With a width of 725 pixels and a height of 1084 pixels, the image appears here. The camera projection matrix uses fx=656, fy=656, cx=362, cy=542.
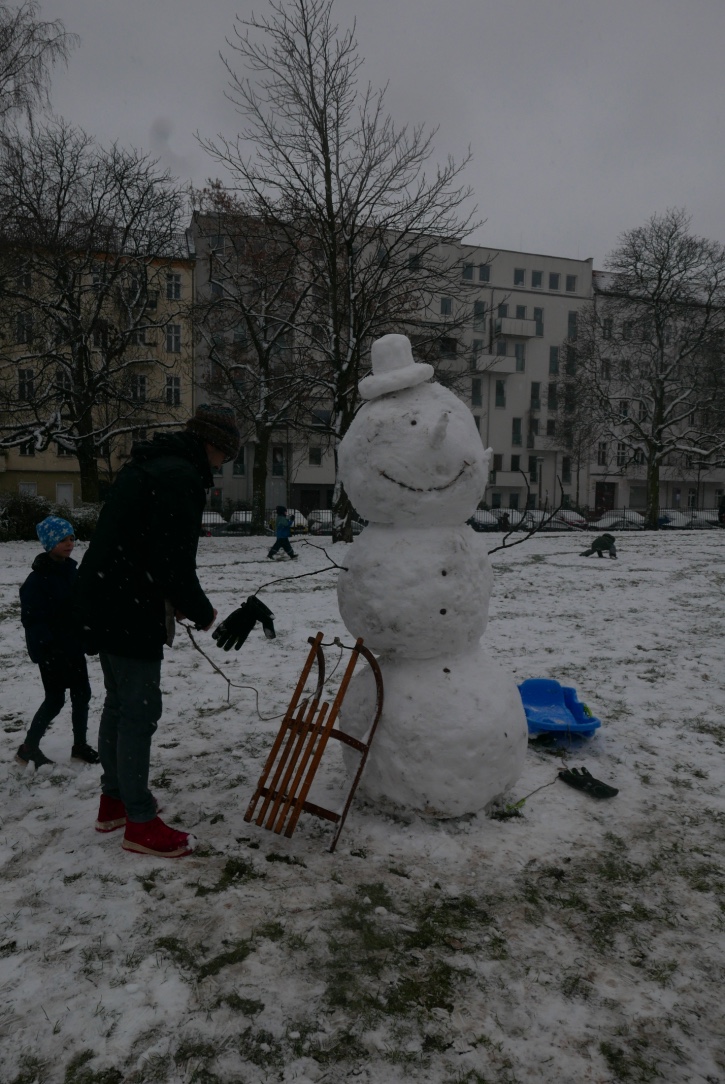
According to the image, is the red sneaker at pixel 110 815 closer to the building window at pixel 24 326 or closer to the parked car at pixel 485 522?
the building window at pixel 24 326

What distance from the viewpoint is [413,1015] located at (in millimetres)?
2180

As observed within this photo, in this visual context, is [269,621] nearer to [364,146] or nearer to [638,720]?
[638,720]

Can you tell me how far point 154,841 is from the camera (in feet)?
10.0

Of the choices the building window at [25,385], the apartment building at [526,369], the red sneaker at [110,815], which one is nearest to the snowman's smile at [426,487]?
the red sneaker at [110,815]

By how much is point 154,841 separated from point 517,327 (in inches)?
1710

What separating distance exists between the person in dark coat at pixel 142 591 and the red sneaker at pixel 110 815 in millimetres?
212

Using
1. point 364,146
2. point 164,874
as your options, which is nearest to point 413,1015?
point 164,874

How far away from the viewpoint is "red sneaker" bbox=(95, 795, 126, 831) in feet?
A: 10.8

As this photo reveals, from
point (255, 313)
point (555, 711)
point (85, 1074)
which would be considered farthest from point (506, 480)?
point (85, 1074)

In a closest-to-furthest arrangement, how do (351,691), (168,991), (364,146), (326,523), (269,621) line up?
(168,991) → (269,621) → (351,691) → (364,146) → (326,523)

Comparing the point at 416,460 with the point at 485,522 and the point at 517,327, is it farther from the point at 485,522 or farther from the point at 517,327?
the point at 517,327

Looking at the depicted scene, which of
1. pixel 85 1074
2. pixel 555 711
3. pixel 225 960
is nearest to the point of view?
pixel 85 1074

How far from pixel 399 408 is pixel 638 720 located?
10.6 feet

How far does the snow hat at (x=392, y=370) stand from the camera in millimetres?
3381
